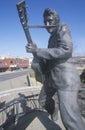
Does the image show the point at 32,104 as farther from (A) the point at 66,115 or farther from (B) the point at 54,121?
(A) the point at 66,115

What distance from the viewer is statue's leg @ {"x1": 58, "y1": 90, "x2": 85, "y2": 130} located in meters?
3.90

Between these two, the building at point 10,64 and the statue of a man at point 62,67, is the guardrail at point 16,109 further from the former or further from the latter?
the building at point 10,64

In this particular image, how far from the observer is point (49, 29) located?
4219 mm

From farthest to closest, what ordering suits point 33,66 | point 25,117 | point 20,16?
point 25,117 < point 33,66 < point 20,16

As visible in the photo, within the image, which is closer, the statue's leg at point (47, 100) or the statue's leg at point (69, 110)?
the statue's leg at point (69, 110)

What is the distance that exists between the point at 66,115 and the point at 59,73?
67 centimetres

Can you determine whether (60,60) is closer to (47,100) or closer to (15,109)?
(47,100)

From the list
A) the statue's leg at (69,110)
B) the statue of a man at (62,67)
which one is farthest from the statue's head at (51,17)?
the statue's leg at (69,110)

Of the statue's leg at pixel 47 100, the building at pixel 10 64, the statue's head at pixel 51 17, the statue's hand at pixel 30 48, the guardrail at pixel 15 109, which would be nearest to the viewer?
the statue's hand at pixel 30 48

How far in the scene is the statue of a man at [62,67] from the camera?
12.6 feet

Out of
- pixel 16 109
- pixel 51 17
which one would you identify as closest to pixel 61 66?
pixel 51 17

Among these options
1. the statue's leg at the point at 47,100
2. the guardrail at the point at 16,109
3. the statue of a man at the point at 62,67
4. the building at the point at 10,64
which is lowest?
the building at the point at 10,64

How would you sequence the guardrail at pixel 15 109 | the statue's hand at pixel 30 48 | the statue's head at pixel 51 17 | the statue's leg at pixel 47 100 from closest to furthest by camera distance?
the statue's hand at pixel 30 48 < the statue's head at pixel 51 17 < the statue's leg at pixel 47 100 < the guardrail at pixel 15 109

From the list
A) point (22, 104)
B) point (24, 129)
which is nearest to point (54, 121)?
point (24, 129)
